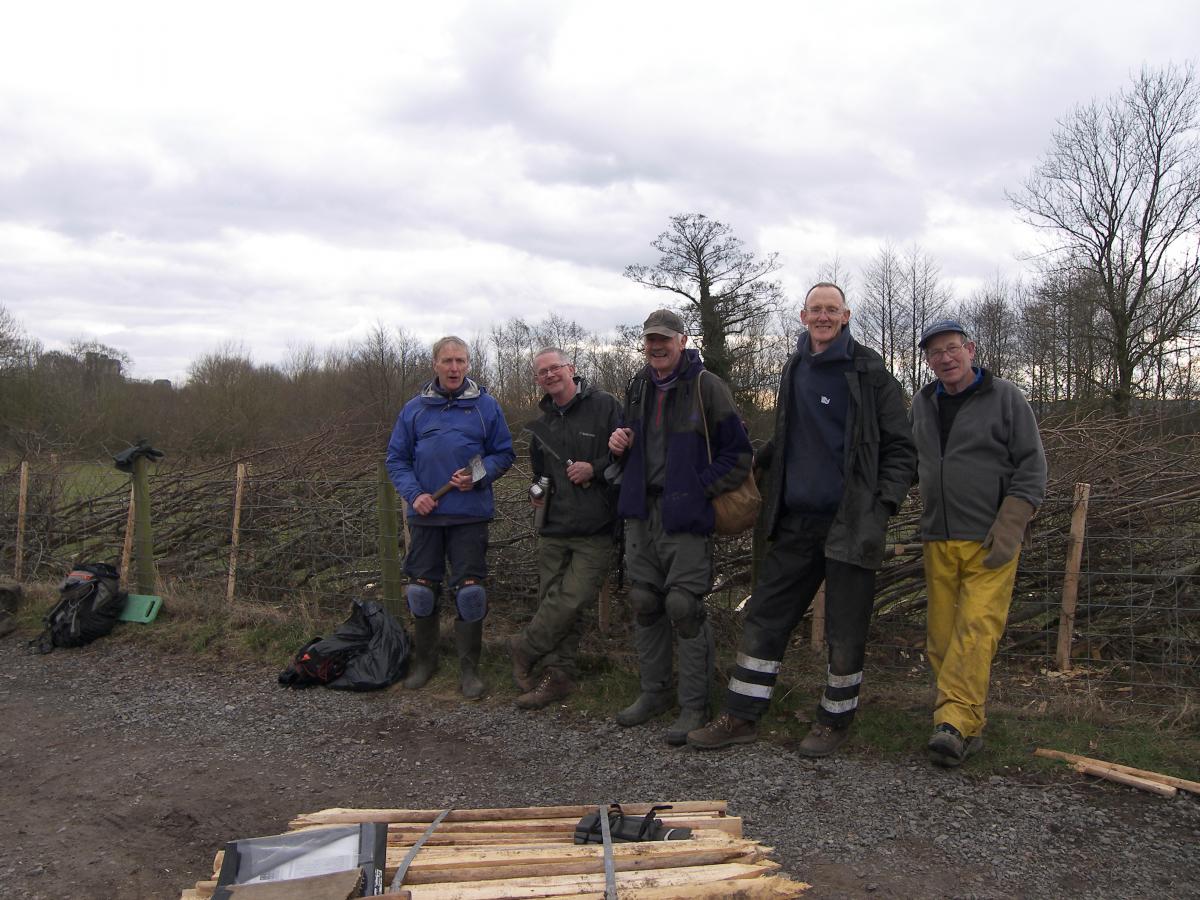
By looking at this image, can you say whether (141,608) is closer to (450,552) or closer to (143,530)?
(143,530)

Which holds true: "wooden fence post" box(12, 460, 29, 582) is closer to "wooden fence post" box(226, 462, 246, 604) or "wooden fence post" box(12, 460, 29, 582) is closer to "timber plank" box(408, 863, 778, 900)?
"wooden fence post" box(226, 462, 246, 604)

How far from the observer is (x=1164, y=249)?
24.2m

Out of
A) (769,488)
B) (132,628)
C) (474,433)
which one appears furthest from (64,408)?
(769,488)

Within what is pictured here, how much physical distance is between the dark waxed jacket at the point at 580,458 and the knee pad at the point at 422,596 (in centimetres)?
89

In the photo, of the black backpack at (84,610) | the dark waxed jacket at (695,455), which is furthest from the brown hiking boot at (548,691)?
the black backpack at (84,610)

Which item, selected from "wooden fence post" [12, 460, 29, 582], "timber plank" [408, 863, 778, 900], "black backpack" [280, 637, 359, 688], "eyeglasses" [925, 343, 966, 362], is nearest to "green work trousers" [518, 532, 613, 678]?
"black backpack" [280, 637, 359, 688]

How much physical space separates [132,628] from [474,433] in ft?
12.5

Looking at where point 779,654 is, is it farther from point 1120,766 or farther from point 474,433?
point 474,433

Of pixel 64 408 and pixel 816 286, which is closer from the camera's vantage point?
pixel 816 286

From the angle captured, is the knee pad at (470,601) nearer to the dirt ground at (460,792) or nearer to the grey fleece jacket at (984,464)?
the dirt ground at (460,792)

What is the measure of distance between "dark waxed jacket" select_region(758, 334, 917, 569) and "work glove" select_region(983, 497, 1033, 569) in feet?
1.42

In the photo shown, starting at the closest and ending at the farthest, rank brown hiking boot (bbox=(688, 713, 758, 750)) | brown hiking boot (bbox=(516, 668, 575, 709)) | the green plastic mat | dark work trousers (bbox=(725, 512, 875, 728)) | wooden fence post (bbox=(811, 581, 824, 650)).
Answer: dark work trousers (bbox=(725, 512, 875, 728)) < brown hiking boot (bbox=(688, 713, 758, 750)) < brown hiking boot (bbox=(516, 668, 575, 709)) < wooden fence post (bbox=(811, 581, 824, 650)) < the green plastic mat

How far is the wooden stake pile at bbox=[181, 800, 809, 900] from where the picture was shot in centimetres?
241

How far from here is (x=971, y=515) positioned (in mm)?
4035
